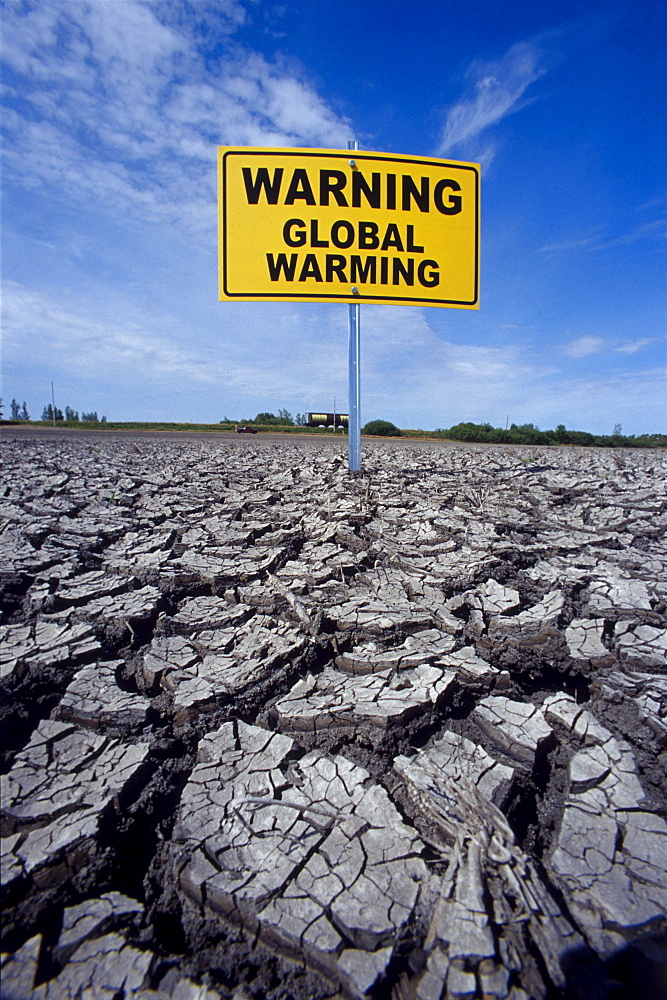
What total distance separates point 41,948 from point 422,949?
553 millimetres

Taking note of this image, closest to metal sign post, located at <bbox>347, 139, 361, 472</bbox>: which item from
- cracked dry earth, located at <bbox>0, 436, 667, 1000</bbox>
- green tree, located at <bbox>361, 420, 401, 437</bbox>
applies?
cracked dry earth, located at <bbox>0, 436, 667, 1000</bbox>

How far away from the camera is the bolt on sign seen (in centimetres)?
415

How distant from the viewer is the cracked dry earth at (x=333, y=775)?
26.0 inches

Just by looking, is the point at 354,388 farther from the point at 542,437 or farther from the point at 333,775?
the point at 542,437

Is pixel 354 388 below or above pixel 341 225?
below

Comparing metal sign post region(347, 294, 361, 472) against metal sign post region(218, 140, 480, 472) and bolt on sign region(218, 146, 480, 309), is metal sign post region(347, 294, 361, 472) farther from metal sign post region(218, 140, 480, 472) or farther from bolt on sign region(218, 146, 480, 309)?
bolt on sign region(218, 146, 480, 309)

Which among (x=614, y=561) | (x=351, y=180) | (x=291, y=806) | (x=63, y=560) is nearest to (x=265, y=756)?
(x=291, y=806)

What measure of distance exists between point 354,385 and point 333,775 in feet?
12.7

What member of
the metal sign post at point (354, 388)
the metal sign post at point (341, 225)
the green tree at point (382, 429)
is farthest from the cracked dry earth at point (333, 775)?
the green tree at point (382, 429)

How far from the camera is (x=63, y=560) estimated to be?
2.13 metres

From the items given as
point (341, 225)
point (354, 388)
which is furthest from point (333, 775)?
point (341, 225)

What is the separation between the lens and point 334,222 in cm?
423

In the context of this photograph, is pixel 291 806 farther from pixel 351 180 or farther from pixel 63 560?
pixel 351 180

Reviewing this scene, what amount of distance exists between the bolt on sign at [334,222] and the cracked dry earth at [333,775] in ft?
10.0
